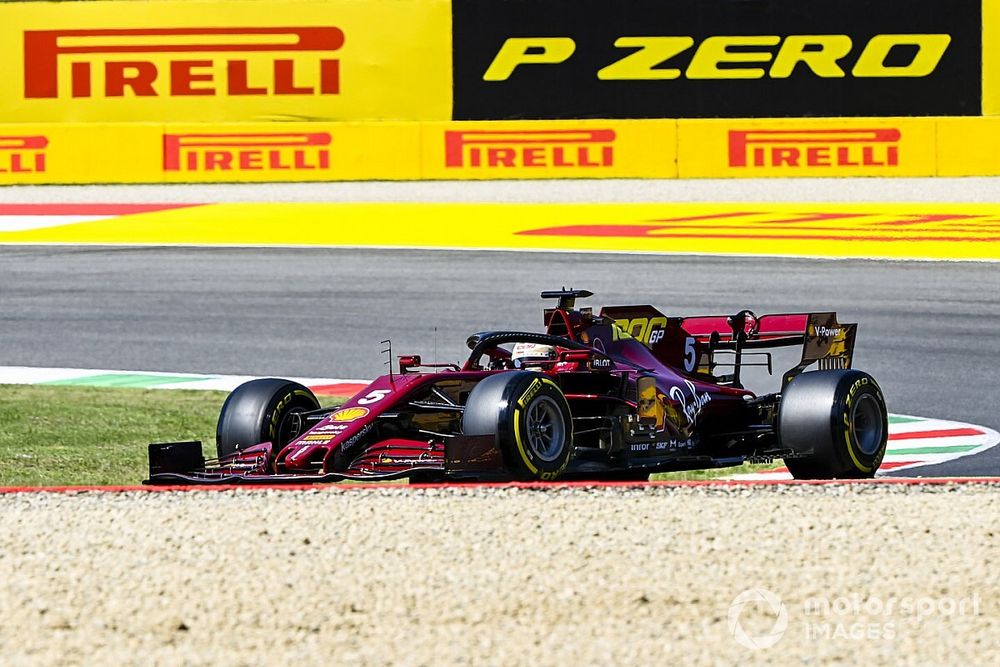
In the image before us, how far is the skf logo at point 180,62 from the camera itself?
73.9 ft

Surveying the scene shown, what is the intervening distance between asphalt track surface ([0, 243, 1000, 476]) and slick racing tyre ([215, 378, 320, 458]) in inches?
162

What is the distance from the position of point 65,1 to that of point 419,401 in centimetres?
1576

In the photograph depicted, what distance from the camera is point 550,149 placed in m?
22.2

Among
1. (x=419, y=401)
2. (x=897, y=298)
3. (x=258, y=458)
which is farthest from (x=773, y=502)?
(x=897, y=298)

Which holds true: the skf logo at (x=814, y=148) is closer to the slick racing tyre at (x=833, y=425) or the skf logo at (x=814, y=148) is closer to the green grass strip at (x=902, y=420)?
the green grass strip at (x=902, y=420)

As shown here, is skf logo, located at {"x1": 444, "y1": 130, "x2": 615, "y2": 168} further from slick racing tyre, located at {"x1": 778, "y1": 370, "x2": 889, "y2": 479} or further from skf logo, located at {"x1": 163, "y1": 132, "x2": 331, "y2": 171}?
slick racing tyre, located at {"x1": 778, "y1": 370, "x2": 889, "y2": 479}

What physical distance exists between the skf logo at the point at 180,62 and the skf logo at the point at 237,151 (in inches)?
22.6

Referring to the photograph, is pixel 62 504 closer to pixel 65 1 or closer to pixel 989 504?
pixel 989 504

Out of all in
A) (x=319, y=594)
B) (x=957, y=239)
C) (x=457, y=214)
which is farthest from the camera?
(x=457, y=214)

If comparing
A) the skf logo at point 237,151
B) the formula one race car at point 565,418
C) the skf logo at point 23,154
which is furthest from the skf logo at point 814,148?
the formula one race car at point 565,418

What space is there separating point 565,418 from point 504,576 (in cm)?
233

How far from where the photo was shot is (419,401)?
8656mm

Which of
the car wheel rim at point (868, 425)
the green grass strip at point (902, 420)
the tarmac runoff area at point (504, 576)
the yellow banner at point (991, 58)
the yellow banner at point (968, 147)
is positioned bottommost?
the tarmac runoff area at point (504, 576)

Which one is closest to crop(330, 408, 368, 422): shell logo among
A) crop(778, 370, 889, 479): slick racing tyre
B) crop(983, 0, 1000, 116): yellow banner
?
crop(778, 370, 889, 479): slick racing tyre
